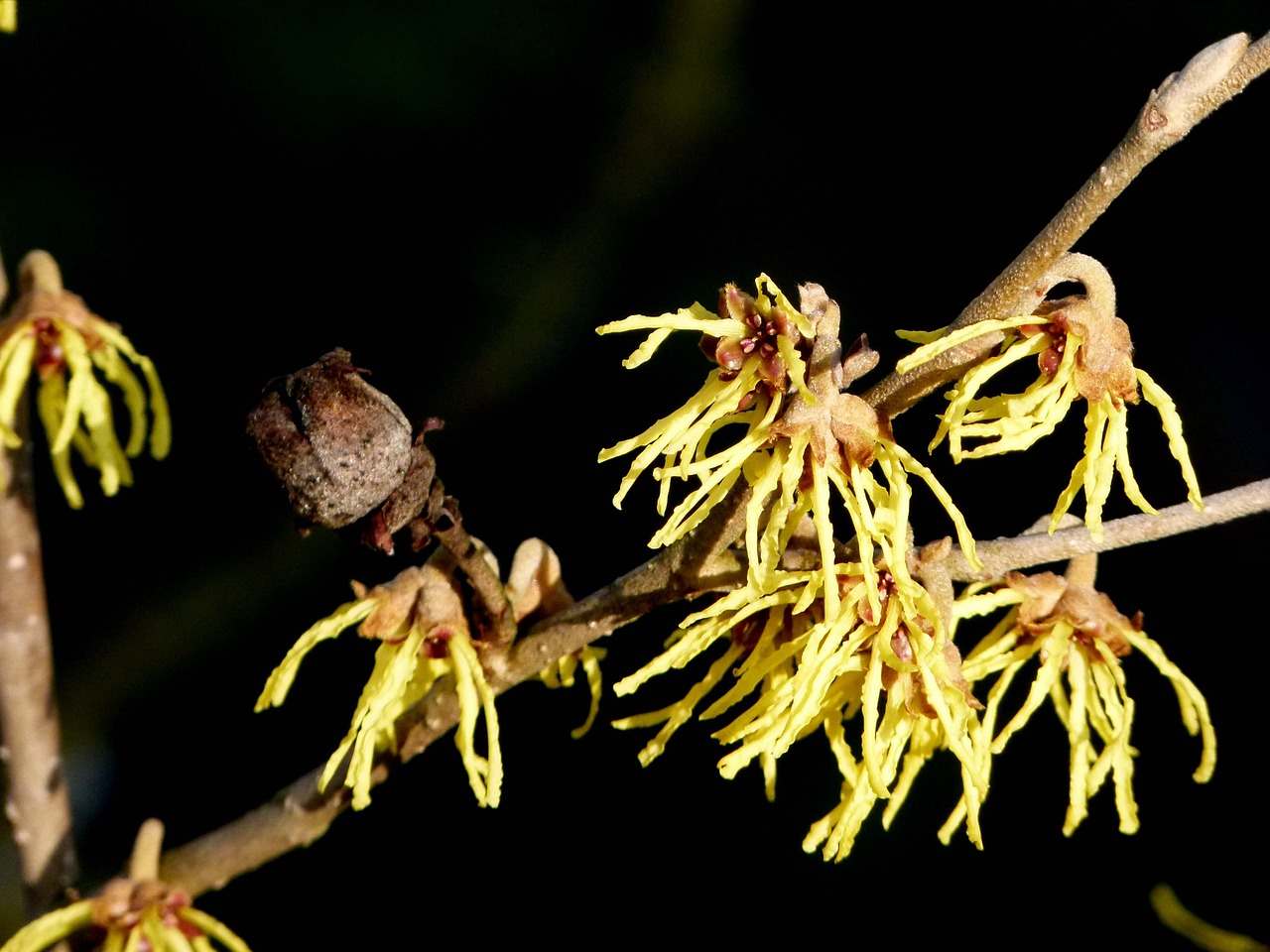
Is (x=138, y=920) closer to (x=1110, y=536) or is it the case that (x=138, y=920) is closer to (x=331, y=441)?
(x=331, y=441)

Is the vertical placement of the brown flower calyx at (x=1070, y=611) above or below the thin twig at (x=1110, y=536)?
below

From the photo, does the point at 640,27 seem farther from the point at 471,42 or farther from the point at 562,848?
the point at 562,848

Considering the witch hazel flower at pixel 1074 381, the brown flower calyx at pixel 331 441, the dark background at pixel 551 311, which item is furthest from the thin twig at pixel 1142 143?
the dark background at pixel 551 311

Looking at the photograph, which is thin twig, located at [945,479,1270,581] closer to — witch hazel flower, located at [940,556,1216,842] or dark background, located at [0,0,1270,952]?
witch hazel flower, located at [940,556,1216,842]

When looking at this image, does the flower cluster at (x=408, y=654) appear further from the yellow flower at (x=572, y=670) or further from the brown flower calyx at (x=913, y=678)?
the brown flower calyx at (x=913, y=678)

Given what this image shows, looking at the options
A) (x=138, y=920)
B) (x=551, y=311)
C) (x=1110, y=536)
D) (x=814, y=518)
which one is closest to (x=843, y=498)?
(x=814, y=518)

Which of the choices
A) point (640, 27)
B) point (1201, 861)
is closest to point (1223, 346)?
point (1201, 861)
